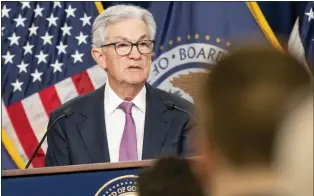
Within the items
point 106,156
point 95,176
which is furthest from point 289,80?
point 106,156

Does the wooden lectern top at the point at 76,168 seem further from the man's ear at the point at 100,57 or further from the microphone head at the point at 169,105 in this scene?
the man's ear at the point at 100,57

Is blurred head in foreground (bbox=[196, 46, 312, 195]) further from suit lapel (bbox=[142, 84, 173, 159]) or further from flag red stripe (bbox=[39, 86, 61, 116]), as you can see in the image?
flag red stripe (bbox=[39, 86, 61, 116])

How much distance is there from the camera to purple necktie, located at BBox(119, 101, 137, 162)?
12.4 feet

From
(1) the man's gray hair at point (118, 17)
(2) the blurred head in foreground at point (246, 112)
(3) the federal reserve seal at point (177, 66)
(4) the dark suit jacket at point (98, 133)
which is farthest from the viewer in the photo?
(3) the federal reserve seal at point (177, 66)

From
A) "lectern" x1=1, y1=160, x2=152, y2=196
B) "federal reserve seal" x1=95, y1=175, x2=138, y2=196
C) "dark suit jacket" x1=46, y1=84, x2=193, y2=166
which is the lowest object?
"federal reserve seal" x1=95, y1=175, x2=138, y2=196

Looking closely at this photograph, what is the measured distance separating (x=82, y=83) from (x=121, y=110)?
90cm

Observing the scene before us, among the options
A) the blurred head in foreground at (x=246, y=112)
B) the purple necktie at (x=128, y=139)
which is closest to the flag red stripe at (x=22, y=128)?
the purple necktie at (x=128, y=139)

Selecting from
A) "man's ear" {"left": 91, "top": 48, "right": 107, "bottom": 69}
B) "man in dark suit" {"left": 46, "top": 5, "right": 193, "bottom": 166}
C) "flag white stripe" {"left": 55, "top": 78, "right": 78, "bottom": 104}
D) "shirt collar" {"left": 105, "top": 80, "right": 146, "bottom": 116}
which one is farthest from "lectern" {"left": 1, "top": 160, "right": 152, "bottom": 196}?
"flag white stripe" {"left": 55, "top": 78, "right": 78, "bottom": 104}

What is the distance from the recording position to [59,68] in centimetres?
496

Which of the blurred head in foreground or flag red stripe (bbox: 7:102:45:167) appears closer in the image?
the blurred head in foreground

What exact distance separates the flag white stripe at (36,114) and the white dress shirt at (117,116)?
788 millimetres

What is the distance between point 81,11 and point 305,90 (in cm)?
418

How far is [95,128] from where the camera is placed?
3924 millimetres

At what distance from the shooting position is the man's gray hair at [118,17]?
4.03 m
